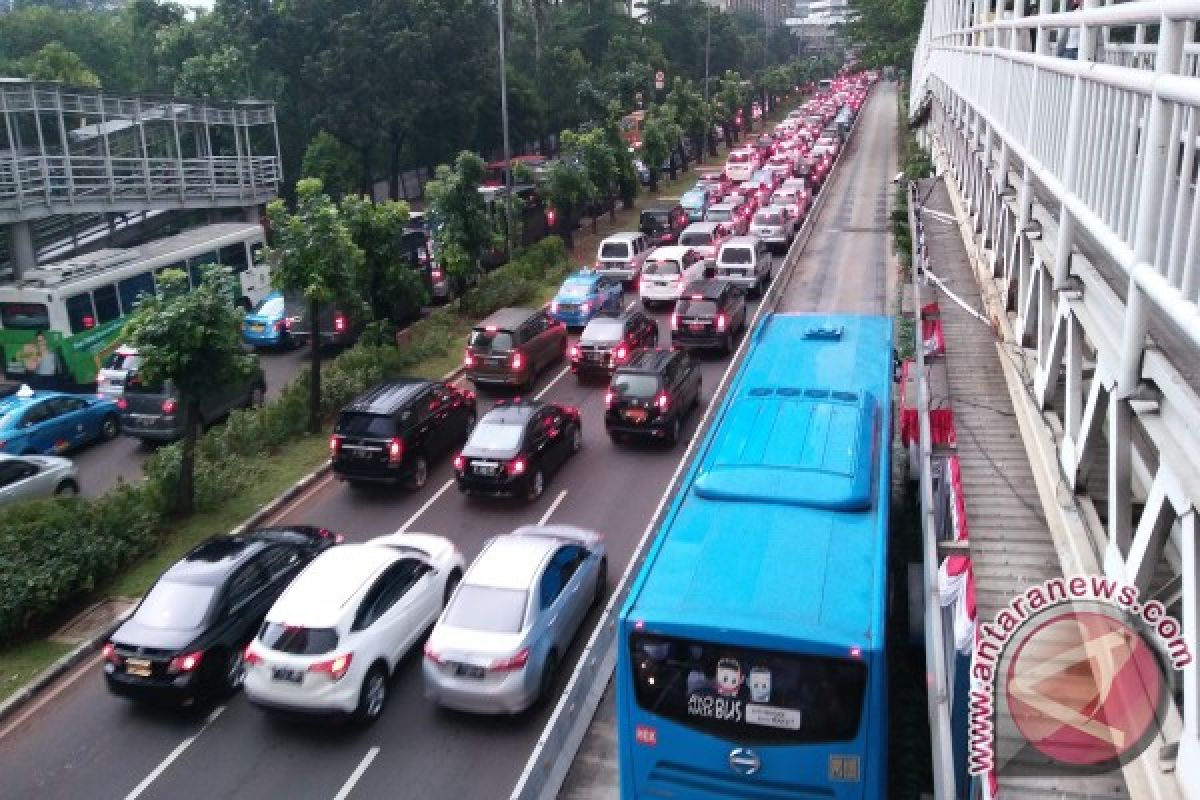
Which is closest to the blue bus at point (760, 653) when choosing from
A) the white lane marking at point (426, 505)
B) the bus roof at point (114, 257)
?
the white lane marking at point (426, 505)

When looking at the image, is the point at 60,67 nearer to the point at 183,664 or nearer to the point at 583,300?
the point at 583,300

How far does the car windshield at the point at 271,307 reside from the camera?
91.1 ft

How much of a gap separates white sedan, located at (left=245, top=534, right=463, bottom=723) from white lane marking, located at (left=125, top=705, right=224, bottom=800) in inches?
37.3

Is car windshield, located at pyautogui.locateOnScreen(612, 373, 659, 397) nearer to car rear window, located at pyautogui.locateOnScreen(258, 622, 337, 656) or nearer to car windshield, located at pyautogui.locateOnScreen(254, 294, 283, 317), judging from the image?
car rear window, located at pyautogui.locateOnScreen(258, 622, 337, 656)

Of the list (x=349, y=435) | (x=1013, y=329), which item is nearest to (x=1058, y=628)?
(x=1013, y=329)

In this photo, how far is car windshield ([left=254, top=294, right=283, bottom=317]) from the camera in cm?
2777

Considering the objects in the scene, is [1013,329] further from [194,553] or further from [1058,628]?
[194,553]

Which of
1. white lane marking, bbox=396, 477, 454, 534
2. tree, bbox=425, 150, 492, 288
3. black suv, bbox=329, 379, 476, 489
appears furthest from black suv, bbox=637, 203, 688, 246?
white lane marking, bbox=396, 477, 454, 534

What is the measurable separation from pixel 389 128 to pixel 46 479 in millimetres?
32060

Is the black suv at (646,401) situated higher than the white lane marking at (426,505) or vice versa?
the black suv at (646,401)

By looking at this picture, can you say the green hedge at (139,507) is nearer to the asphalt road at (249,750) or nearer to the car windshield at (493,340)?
the asphalt road at (249,750)

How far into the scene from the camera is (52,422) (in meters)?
19.9

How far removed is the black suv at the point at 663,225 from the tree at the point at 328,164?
1384cm

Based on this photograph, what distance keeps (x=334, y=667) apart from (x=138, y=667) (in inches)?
94.2
